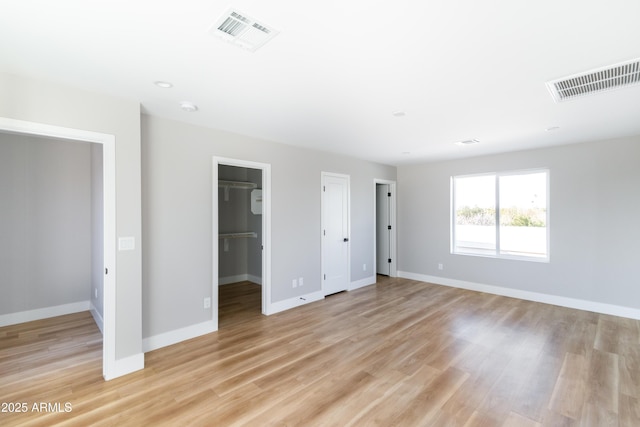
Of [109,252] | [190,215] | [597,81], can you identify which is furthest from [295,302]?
[597,81]

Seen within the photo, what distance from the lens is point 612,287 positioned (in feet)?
13.8

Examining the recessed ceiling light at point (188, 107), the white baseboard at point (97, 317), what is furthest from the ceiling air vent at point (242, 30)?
the white baseboard at point (97, 317)

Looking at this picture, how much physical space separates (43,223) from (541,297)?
7.83 metres

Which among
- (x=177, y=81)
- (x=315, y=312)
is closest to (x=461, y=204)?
(x=315, y=312)

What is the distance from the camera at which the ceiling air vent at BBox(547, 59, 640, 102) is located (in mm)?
2145

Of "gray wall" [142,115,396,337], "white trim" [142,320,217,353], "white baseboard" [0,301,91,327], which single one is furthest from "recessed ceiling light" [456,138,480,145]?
"white baseboard" [0,301,91,327]

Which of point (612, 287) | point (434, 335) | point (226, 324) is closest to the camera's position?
point (434, 335)

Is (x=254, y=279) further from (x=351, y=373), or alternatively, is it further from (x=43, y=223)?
(x=351, y=373)

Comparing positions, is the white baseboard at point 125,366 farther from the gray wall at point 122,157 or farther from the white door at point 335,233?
the white door at point 335,233

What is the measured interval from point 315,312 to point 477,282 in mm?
3358

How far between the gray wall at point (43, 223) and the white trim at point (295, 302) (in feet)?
9.56

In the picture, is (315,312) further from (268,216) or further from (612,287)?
(612,287)

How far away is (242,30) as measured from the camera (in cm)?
172

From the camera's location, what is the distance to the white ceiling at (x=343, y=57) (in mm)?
1546
